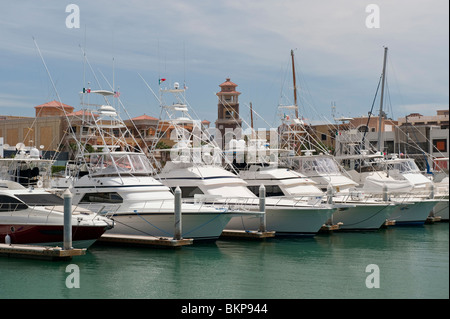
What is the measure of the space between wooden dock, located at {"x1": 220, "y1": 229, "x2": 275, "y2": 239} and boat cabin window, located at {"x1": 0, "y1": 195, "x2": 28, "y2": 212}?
9.96 m

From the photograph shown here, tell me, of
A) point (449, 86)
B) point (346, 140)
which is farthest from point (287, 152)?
point (449, 86)

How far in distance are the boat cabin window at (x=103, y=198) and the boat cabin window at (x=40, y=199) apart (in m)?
3.29

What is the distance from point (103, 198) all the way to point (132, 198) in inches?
59.5

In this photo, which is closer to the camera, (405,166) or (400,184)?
(400,184)

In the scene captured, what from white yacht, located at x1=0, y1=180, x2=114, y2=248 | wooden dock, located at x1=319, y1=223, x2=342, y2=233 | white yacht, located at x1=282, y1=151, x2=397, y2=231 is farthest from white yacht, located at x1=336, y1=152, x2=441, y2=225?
white yacht, located at x1=0, y1=180, x2=114, y2=248

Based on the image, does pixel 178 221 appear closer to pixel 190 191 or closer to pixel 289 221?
pixel 190 191

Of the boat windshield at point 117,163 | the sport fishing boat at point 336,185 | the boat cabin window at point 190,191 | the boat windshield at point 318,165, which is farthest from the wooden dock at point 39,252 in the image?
the boat windshield at point 318,165

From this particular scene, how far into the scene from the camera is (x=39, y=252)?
2147 centimetres

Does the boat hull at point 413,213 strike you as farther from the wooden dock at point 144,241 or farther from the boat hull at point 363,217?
the wooden dock at point 144,241

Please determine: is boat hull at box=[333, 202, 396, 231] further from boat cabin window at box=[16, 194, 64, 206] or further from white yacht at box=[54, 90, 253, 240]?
boat cabin window at box=[16, 194, 64, 206]

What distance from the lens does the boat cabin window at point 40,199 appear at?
23.4m

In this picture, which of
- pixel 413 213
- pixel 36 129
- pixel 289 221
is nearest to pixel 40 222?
pixel 289 221

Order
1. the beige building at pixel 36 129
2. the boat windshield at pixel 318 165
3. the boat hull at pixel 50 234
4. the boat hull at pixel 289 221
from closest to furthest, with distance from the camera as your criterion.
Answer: the boat hull at pixel 50 234 < the boat hull at pixel 289 221 < the boat windshield at pixel 318 165 < the beige building at pixel 36 129
